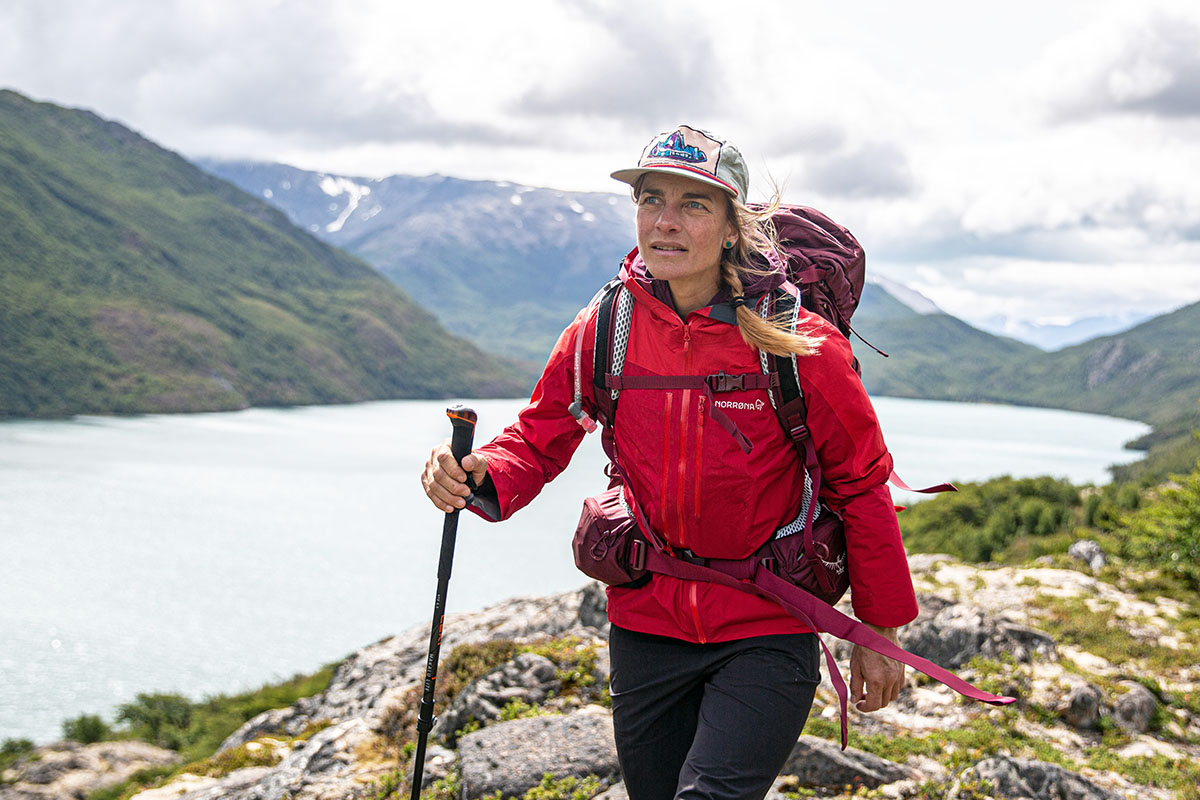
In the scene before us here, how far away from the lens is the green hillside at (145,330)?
121500mm

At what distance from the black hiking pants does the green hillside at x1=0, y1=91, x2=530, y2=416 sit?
400 feet

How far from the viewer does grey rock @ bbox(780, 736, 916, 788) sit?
193 inches

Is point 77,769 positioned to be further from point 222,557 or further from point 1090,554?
point 222,557

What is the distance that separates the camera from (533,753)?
512 cm

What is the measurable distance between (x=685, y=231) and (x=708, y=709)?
146 centimetres

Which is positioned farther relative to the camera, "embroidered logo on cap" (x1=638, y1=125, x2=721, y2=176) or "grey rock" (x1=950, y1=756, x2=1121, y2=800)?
"grey rock" (x1=950, y1=756, x2=1121, y2=800)

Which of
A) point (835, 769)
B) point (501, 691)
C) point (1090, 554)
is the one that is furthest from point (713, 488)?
point (1090, 554)

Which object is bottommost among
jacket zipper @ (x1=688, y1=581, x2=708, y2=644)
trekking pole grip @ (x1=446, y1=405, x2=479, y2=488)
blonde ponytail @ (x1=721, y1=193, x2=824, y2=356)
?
jacket zipper @ (x1=688, y1=581, x2=708, y2=644)

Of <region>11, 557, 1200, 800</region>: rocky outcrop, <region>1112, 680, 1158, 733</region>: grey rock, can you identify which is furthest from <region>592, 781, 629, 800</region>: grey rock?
<region>1112, 680, 1158, 733</region>: grey rock

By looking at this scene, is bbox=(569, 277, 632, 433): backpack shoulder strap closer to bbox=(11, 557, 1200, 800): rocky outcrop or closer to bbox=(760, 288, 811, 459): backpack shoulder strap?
bbox=(760, 288, 811, 459): backpack shoulder strap

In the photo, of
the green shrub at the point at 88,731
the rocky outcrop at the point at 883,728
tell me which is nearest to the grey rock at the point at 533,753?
the rocky outcrop at the point at 883,728

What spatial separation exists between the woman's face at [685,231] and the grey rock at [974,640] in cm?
588

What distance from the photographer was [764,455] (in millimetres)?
2709

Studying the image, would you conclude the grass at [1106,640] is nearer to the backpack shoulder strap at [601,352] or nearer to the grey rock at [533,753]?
the grey rock at [533,753]
